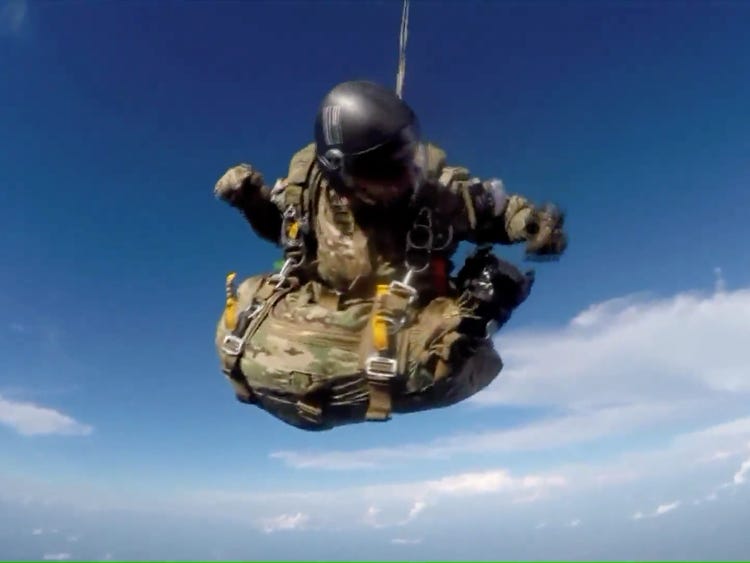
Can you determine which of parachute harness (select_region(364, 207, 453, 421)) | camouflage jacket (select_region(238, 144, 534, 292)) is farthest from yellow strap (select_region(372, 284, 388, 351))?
camouflage jacket (select_region(238, 144, 534, 292))

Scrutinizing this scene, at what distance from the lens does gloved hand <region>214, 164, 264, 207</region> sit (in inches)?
261

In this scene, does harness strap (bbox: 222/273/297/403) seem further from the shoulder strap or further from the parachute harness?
the parachute harness

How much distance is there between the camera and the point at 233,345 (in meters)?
6.14

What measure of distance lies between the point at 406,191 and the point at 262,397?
213cm

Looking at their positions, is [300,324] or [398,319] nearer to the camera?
[398,319]

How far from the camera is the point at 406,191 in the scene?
18.7ft

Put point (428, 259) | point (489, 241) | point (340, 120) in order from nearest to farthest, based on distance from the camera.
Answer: point (340, 120) < point (428, 259) < point (489, 241)

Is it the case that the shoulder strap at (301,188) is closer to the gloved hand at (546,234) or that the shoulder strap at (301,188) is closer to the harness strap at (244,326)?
the harness strap at (244,326)

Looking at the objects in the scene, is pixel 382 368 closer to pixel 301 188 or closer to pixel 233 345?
pixel 233 345

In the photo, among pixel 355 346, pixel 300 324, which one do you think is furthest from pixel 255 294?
pixel 355 346

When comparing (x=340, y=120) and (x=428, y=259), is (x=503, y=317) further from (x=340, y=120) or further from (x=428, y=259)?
(x=340, y=120)

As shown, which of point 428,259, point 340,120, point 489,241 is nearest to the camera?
point 340,120

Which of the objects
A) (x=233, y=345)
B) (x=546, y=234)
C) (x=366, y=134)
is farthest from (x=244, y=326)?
(x=546, y=234)

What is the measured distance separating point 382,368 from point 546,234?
5.58 ft
